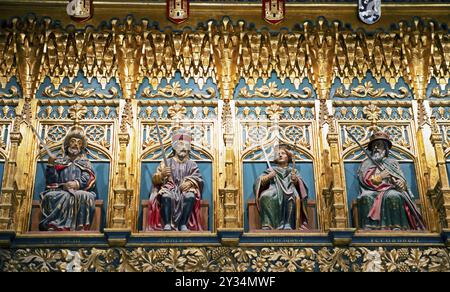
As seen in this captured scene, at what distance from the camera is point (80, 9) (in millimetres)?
13938

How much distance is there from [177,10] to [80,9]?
1581 millimetres

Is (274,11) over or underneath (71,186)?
over

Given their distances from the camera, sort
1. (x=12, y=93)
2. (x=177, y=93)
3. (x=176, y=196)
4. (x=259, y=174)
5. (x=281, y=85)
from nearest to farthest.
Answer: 1. (x=176, y=196)
2. (x=259, y=174)
3. (x=12, y=93)
4. (x=177, y=93)
5. (x=281, y=85)

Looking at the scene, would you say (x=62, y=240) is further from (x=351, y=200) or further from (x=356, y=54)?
(x=356, y=54)

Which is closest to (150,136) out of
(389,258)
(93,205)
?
(93,205)

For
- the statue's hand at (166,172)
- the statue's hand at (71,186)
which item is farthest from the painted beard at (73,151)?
the statue's hand at (166,172)

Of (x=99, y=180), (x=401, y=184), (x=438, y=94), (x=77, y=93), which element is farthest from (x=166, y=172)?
(x=438, y=94)

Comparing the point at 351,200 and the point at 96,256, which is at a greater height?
the point at 351,200

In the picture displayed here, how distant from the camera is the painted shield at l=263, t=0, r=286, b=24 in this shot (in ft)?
45.9

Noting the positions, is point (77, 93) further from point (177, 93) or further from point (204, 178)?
point (204, 178)

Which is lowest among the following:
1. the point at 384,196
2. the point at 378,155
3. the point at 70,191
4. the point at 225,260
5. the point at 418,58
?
the point at 225,260

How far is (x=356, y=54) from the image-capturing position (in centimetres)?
1477
